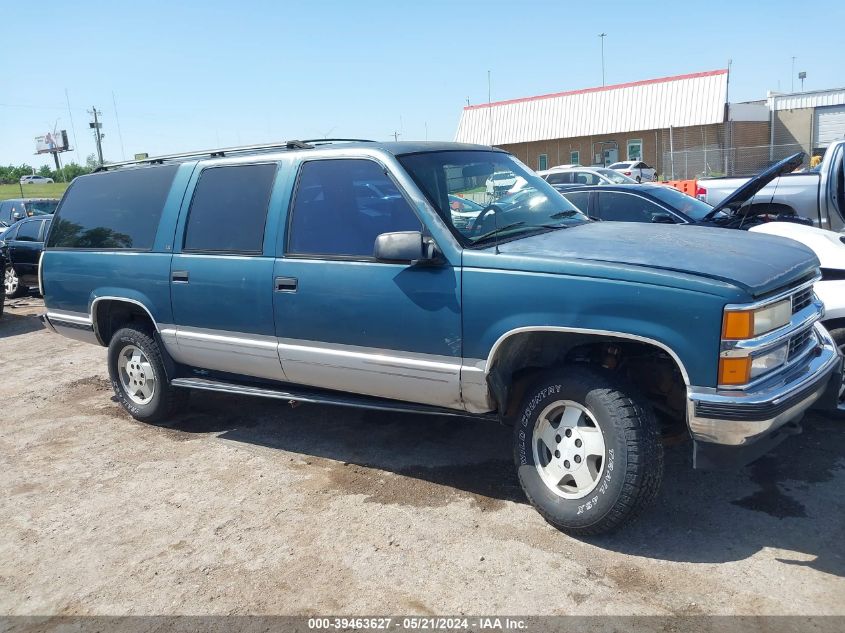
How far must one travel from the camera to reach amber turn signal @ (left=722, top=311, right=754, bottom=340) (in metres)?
3.15

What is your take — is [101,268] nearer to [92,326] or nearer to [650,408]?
[92,326]

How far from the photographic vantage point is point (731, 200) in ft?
20.5

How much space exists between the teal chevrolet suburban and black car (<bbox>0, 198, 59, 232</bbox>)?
44.7 ft

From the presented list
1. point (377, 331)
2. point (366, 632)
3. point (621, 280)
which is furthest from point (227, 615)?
point (621, 280)

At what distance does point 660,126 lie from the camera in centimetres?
3856

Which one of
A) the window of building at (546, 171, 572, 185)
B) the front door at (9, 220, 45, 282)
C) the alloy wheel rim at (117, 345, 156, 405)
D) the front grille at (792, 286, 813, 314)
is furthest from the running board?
the window of building at (546, 171, 572, 185)

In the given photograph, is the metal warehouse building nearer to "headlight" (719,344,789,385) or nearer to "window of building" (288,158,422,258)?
"window of building" (288,158,422,258)

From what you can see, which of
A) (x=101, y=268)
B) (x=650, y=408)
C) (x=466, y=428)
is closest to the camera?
(x=650, y=408)

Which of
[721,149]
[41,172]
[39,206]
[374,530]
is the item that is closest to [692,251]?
[374,530]

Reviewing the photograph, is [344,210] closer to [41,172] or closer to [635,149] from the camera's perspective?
[635,149]

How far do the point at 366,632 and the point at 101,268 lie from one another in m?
3.96

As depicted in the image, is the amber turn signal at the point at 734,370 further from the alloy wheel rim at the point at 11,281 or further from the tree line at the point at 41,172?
the tree line at the point at 41,172

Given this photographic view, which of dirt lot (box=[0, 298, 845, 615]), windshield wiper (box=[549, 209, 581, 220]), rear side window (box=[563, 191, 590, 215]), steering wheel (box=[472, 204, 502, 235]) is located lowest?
dirt lot (box=[0, 298, 845, 615])

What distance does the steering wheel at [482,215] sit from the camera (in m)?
4.11
